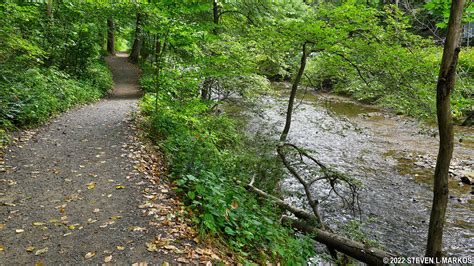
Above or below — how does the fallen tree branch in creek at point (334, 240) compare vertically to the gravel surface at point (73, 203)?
below

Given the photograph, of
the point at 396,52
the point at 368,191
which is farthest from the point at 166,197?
the point at 368,191

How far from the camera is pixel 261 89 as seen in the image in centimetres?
1075

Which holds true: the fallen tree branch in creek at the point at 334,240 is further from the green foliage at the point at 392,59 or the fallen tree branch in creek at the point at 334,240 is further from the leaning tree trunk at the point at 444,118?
the green foliage at the point at 392,59

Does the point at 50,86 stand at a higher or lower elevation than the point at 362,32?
lower

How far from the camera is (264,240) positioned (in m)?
4.61

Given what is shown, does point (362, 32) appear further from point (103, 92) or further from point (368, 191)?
point (103, 92)

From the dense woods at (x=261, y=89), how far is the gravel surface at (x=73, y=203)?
28.8 inches

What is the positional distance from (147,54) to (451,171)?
20.9 metres

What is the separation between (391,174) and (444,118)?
7.25m

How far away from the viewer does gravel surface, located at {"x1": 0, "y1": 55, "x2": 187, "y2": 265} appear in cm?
354

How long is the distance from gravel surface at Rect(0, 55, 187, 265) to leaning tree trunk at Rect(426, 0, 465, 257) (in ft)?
11.6

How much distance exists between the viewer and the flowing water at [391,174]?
22.8 feet

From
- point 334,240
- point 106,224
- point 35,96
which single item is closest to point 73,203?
point 106,224

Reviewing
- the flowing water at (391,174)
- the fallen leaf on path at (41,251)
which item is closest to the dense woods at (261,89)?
the flowing water at (391,174)
